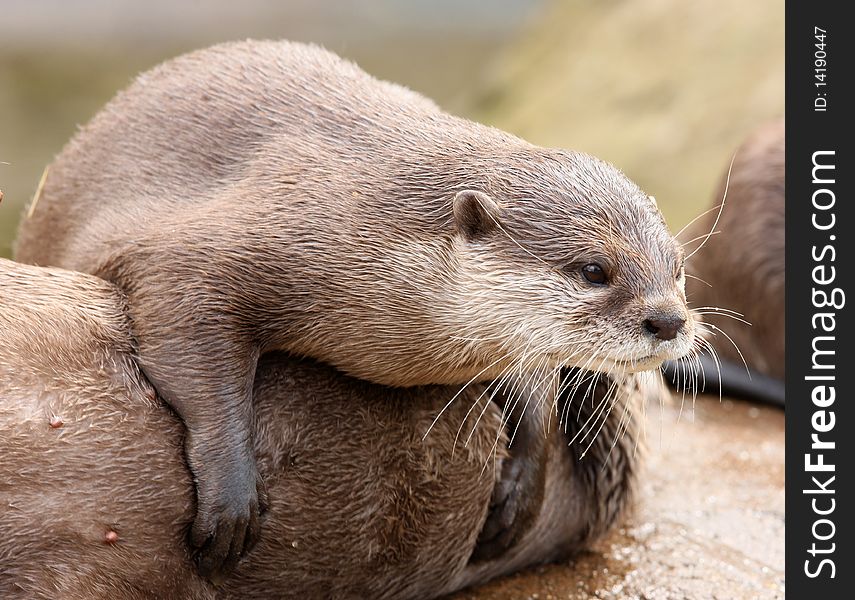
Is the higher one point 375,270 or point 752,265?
point 752,265

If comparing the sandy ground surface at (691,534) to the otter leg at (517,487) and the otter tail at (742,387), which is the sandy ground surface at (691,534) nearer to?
the otter leg at (517,487)

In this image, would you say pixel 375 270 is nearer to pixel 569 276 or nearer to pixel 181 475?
pixel 569 276

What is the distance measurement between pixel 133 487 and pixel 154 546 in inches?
5.8

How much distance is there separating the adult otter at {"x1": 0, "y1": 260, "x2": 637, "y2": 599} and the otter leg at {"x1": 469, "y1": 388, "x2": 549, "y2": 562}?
65 millimetres

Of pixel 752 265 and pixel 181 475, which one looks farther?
pixel 752 265

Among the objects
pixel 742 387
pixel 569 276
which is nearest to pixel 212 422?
pixel 569 276

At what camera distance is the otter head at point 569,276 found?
9.71 ft

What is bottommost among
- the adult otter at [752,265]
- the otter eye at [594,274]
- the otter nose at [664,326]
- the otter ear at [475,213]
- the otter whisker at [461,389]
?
the otter whisker at [461,389]

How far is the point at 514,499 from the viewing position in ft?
11.8

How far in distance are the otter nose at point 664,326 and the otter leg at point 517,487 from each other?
2.17 feet

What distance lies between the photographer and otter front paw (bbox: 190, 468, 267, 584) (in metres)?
2.90

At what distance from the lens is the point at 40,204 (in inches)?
150

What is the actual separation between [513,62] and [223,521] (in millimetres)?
11283

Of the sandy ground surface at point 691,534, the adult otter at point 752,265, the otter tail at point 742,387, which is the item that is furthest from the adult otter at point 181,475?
the adult otter at point 752,265
